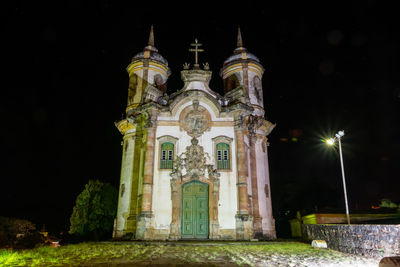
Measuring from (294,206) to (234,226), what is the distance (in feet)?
86.8

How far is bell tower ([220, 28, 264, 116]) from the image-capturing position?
26641 millimetres

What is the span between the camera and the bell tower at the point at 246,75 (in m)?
26.6

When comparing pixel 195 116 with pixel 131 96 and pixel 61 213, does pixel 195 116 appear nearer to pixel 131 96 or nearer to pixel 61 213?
pixel 131 96

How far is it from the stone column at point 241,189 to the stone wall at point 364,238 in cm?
559

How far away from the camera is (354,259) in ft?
33.7

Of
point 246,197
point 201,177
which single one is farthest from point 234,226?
point 201,177

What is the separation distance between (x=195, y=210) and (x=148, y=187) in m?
3.45

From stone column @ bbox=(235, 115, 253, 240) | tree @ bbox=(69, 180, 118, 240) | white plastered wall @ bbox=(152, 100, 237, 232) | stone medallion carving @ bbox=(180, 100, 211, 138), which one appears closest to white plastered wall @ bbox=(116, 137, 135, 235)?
white plastered wall @ bbox=(152, 100, 237, 232)

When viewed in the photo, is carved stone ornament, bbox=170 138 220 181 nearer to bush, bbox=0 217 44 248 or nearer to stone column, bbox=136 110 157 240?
stone column, bbox=136 110 157 240

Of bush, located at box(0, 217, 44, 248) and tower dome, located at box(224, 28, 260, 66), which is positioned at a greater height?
tower dome, located at box(224, 28, 260, 66)

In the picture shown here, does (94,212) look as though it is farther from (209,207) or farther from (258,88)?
(258,88)

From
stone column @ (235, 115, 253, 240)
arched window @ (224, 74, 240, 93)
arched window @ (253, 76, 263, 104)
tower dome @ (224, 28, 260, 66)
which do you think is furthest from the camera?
tower dome @ (224, 28, 260, 66)

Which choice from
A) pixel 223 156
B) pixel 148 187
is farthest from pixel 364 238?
pixel 148 187

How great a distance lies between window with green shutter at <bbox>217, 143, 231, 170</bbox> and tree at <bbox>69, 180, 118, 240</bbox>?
586 inches
